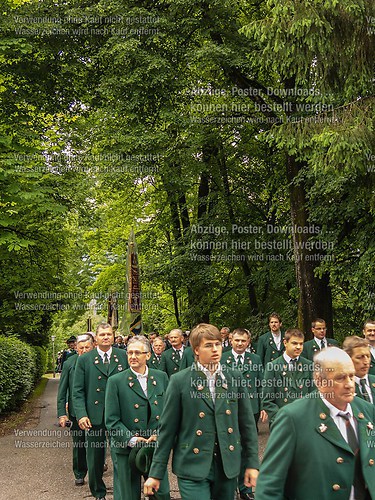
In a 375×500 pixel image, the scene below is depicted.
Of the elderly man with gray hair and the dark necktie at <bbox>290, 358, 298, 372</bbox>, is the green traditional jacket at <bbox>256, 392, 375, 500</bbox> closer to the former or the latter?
the elderly man with gray hair

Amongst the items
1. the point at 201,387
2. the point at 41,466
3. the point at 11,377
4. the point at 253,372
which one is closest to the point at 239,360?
the point at 253,372

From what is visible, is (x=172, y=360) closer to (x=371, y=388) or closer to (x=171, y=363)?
(x=171, y=363)

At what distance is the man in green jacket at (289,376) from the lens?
8250 mm

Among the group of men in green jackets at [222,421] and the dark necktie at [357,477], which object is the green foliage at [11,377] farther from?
the dark necktie at [357,477]

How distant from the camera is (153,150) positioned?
17656 millimetres

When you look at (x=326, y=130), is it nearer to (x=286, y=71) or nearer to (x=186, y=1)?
(x=286, y=71)

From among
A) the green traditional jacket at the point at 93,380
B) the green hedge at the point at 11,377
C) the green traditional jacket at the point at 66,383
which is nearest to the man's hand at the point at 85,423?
the green traditional jacket at the point at 93,380

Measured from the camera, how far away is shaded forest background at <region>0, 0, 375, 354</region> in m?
13.0

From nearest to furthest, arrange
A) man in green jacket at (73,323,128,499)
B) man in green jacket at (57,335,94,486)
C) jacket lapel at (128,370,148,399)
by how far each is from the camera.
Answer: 1. jacket lapel at (128,370,148,399)
2. man in green jacket at (73,323,128,499)
3. man in green jacket at (57,335,94,486)

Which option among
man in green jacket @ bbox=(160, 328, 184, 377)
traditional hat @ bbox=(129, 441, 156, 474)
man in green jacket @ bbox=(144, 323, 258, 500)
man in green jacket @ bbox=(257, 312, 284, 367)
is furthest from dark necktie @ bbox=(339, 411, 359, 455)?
man in green jacket @ bbox=(160, 328, 184, 377)

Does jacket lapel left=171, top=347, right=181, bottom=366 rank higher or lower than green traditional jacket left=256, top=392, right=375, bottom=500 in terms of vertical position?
A: higher

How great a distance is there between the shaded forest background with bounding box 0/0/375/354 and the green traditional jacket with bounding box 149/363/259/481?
23.9 ft

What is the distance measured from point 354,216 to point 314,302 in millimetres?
3052

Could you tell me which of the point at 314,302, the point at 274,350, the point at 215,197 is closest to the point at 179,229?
the point at 215,197
